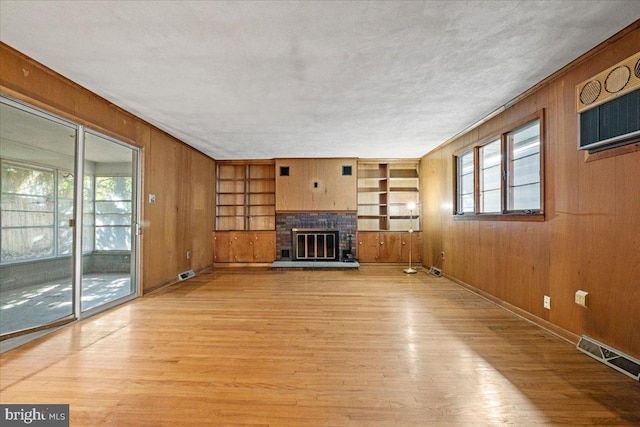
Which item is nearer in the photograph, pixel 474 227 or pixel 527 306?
pixel 527 306

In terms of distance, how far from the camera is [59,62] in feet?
8.18

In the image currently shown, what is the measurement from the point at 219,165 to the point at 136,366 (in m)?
5.58

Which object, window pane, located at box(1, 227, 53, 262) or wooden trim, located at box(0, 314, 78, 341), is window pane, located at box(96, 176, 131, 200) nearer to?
window pane, located at box(1, 227, 53, 262)

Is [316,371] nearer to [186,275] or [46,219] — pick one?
[46,219]

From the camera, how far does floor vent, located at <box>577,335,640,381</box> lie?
198 cm

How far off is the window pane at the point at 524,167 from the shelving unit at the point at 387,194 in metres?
3.21

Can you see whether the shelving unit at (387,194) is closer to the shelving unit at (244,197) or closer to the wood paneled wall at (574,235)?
the shelving unit at (244,197)

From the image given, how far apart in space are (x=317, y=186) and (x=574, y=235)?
486 centimetres

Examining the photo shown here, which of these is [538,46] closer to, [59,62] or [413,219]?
[59,62]

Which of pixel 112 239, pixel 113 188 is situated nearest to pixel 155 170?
pixel 113 188

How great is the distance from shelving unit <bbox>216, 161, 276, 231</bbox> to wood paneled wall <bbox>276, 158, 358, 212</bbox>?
0.53m

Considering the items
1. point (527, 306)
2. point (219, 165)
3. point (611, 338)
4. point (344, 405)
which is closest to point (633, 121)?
point (611, 338)

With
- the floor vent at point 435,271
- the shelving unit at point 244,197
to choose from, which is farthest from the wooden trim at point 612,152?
the shelving unit at point 244,197

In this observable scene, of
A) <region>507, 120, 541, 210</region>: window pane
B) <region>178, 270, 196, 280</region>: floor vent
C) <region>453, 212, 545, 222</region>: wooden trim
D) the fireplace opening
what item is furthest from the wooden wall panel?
<region>507, 120, 541, 210</region>: window pane
